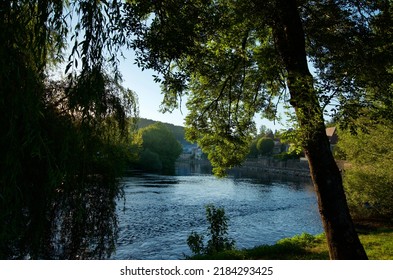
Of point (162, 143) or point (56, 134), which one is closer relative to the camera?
point (56, 134)

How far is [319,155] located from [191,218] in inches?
730

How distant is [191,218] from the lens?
80.7 ft

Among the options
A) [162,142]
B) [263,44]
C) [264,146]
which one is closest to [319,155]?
[263,44]

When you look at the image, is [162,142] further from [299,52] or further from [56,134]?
[299,52]

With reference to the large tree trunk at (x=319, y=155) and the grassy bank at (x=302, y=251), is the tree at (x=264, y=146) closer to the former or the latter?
the grassy bank at (x=302, y=251)

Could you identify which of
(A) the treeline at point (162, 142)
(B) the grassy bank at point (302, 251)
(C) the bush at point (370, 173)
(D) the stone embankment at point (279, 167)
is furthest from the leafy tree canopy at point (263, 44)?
(A) the treeline at point (162, 142)

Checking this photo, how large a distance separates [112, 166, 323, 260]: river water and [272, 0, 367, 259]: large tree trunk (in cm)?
632

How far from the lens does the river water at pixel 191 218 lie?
708 inches

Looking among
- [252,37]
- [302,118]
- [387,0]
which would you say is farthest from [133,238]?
[387,0]

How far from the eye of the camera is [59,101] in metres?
9.10

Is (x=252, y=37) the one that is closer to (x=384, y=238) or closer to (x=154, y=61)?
(x=154, y=61)

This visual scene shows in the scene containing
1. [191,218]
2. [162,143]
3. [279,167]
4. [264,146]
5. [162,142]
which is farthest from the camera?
[264,146]

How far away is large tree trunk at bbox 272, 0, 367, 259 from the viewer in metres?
6.60

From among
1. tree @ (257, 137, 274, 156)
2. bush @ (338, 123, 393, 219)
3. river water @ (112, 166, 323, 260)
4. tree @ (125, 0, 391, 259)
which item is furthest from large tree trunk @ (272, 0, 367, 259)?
tree @ (257, 137, 274, 156)
